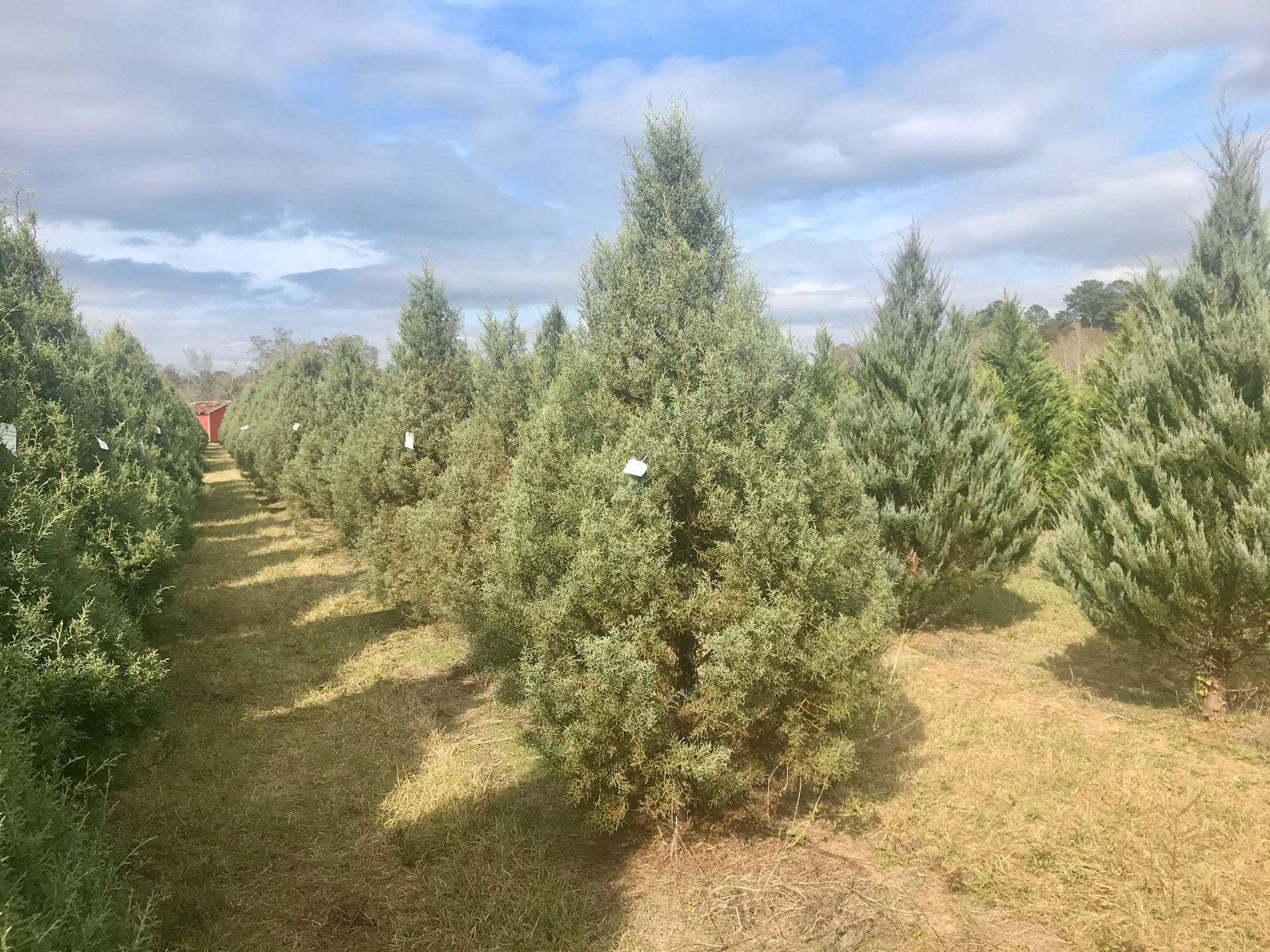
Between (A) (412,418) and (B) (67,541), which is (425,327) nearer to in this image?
(A) (412,418)

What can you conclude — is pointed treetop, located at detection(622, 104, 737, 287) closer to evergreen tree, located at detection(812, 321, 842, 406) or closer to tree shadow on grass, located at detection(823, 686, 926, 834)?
tree shadow on grass, located at detection(823, 686, 926, 834)

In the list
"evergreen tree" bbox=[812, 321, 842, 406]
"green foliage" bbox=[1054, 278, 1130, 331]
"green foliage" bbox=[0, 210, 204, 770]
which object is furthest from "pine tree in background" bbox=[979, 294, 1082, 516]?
"green foliage" bbox=[1054, 278, 1130, 331]

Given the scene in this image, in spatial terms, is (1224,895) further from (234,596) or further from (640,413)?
(234,596)

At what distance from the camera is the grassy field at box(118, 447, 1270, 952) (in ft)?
13.9

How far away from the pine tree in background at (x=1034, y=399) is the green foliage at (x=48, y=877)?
580 inches

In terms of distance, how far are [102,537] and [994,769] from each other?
869 centimetres

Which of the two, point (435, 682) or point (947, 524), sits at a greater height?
point (947, 524)

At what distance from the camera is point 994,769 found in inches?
236

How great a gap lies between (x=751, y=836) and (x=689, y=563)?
209 centimetres

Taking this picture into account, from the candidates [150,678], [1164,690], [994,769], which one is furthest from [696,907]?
[1164,690]

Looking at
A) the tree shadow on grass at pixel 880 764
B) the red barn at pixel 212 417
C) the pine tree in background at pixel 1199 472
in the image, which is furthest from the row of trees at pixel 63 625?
the red barn at pixel 212 417

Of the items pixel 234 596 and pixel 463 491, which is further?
pixel 234 596

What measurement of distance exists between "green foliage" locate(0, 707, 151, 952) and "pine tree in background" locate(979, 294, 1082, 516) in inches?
580

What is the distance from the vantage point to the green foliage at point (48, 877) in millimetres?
2666
